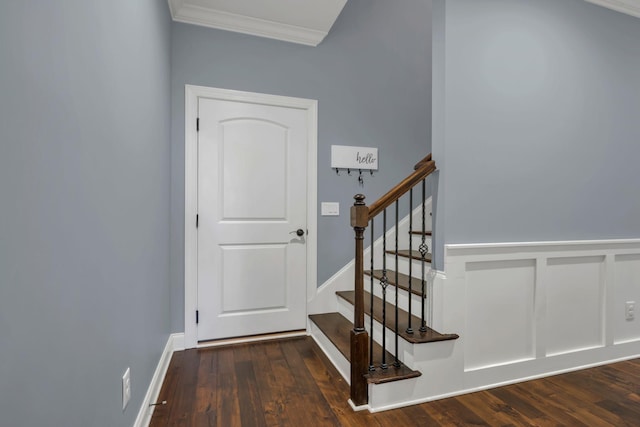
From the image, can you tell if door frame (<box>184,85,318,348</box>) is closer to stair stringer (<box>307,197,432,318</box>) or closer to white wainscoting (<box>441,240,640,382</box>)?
stair stringer (<box>307,197,432,318</box>)

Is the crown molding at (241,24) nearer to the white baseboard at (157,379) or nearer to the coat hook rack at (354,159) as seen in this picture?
the coat hook rack at (354,159)

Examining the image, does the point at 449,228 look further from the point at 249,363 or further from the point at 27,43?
the point at 27,43

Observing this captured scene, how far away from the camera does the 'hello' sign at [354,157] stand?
2.89 metres

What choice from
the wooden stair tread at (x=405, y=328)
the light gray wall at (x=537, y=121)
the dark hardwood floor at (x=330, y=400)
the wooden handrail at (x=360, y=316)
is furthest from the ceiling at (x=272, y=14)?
the dark hardwood floor at (x=330, y=400)

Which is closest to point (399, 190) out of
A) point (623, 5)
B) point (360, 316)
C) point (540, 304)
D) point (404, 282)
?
point (360, 316)

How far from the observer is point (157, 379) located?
6.25 ft

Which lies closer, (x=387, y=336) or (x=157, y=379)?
(x=157, y=379)

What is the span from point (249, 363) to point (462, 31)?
2629mm

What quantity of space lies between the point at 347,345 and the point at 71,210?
5.93ft

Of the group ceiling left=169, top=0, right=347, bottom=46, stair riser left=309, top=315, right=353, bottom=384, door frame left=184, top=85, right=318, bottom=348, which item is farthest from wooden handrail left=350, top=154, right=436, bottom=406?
ceiling left=169, top=0, right=347, bottom=46

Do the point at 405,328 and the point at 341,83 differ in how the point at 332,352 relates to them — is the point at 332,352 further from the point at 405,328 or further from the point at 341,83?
the point at 341,83

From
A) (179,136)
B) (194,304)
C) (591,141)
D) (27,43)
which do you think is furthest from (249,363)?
(591,141)

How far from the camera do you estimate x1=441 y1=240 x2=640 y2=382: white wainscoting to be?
193cm

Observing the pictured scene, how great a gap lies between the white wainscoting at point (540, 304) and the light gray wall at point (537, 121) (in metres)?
0.13
